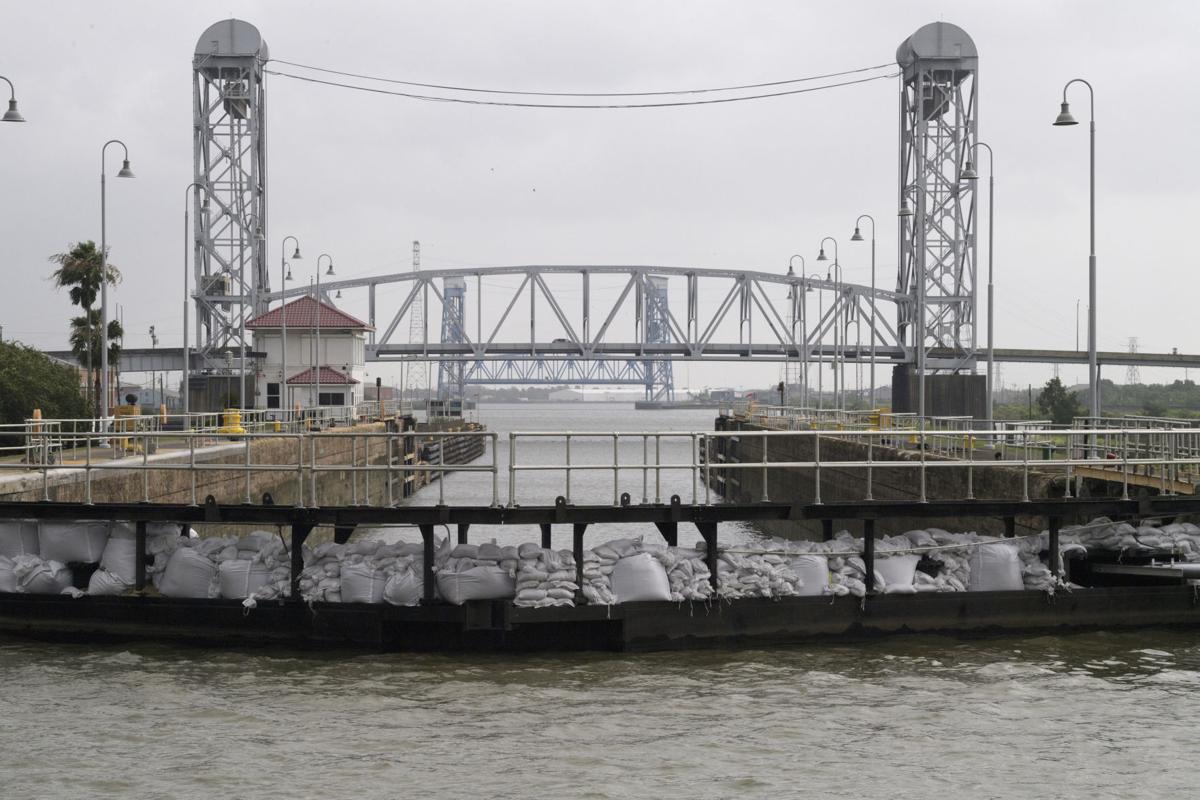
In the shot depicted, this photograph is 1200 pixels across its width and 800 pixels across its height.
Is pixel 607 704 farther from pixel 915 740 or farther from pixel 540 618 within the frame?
pixel 915 740

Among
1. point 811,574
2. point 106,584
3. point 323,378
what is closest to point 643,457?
point 811,574

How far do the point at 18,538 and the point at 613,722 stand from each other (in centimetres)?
1031

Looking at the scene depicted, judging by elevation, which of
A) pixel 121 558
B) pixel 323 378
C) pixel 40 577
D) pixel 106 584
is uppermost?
pixel 323 378

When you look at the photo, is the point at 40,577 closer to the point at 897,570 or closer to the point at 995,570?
the point at 897,570

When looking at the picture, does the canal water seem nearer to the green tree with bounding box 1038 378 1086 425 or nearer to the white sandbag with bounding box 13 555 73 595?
the white sandbag with bounding box 13 555 73 595

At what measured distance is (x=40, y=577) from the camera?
2050 cm

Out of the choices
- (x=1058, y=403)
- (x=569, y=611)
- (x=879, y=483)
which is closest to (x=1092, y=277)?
(x=879, y=483)

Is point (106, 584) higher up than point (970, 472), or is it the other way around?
point (970, 472)

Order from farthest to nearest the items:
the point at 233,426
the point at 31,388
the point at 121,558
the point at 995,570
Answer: the point at 31,388
the point at 233,426
the point at 995,570
the point at 121,558

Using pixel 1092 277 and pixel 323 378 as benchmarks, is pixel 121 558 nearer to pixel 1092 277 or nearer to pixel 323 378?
pixel 1092 277

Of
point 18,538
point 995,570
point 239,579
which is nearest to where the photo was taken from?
point 239,579

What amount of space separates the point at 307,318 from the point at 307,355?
2241mm

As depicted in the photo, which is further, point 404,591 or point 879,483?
point 879,483

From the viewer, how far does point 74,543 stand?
20844 mm
